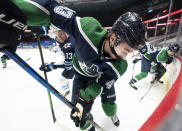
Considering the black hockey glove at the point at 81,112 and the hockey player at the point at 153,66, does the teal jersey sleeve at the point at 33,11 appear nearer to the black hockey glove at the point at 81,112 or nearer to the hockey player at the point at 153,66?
the black hockey glove at the point at 81,112

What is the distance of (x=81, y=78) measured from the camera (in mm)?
1441

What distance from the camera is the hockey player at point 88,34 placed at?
84 cm

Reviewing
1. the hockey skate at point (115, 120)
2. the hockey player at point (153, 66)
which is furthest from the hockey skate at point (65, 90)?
the hockey player at point (153, 66)

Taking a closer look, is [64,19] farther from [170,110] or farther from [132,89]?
[132,89]

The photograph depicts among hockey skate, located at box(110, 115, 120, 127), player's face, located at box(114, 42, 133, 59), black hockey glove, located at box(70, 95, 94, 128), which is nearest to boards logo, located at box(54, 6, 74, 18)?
player's face, located at box(114, 42, 133, 59)

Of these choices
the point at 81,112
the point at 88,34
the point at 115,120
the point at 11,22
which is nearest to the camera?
the point at 11,22

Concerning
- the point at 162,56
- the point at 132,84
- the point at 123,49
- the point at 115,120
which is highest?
the point at 123,49

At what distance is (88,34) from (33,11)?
0.33 meters

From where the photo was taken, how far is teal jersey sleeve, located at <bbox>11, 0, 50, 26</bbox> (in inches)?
33.5

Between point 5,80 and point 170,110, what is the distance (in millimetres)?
2692

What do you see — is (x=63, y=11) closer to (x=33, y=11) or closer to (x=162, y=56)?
(x=33, y=11)

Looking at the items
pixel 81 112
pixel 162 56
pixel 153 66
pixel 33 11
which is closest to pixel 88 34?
pixel 33 11

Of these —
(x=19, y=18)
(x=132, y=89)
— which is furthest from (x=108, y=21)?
(x=19, y=18)

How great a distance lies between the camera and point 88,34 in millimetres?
1046
